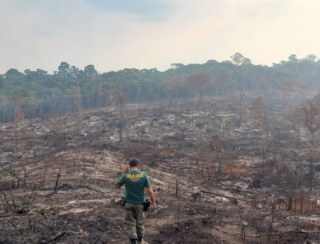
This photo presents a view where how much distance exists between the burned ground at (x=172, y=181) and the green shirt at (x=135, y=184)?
1.09 meters

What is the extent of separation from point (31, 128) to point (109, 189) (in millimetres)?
31388

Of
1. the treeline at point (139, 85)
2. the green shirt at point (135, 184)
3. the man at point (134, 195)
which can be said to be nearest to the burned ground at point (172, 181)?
the man at point (134, 195)

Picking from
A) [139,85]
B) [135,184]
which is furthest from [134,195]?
[139,85]

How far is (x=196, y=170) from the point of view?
70.1 feet

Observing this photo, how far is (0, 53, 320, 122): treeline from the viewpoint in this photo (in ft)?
190

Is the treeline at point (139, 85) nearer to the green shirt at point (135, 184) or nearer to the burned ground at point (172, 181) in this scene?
the burned ground at point (172, 181)

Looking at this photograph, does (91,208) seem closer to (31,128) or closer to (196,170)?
(196,170)

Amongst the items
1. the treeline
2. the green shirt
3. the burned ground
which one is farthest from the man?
the treeline

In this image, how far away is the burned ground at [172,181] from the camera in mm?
8688

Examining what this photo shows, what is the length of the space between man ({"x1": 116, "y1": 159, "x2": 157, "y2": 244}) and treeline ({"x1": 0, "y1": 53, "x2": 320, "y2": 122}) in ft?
149

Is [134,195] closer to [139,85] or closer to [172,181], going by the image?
[172,181]

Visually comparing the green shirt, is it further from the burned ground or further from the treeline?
the treeline

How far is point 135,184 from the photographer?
23.9 ft

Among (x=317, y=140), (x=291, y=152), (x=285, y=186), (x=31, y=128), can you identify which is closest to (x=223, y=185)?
(x=285, y=186)
